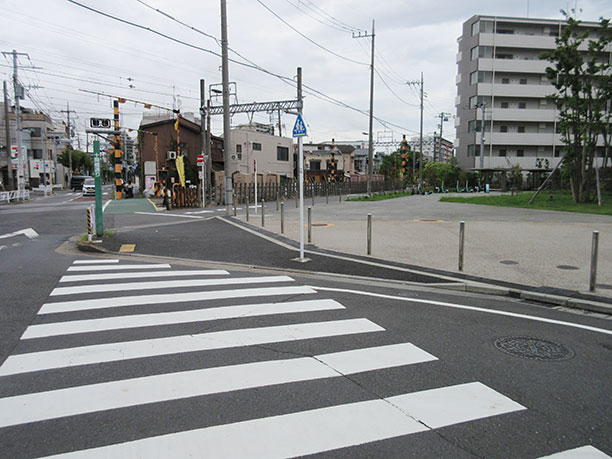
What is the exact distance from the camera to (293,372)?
416cm

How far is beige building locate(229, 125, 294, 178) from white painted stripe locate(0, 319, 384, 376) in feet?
134

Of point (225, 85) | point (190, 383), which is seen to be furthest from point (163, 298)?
point (225, 85)

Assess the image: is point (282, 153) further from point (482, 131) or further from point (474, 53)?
point (474, 53)

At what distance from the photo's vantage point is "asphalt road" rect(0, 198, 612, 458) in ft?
10.2

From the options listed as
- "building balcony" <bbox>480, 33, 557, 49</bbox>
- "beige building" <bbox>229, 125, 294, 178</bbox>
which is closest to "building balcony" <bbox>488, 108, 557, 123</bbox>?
"building balcony" <bbox>480, 33, 557, 49</bbox>

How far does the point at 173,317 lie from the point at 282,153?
4828 cm

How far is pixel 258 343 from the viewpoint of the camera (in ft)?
16.1

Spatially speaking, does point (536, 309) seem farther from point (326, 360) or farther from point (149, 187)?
point (149, 187)

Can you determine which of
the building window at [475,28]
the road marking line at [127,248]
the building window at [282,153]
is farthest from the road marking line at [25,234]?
the building window at [475,28]

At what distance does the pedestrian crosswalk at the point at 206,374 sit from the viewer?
122 inches

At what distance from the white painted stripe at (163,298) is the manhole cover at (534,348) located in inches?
126

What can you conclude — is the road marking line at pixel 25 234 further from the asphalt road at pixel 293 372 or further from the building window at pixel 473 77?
the building window at pixel 473 77

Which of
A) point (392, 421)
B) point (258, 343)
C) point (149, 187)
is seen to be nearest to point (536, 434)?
point (392, 421)

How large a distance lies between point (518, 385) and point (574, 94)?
2686cm
